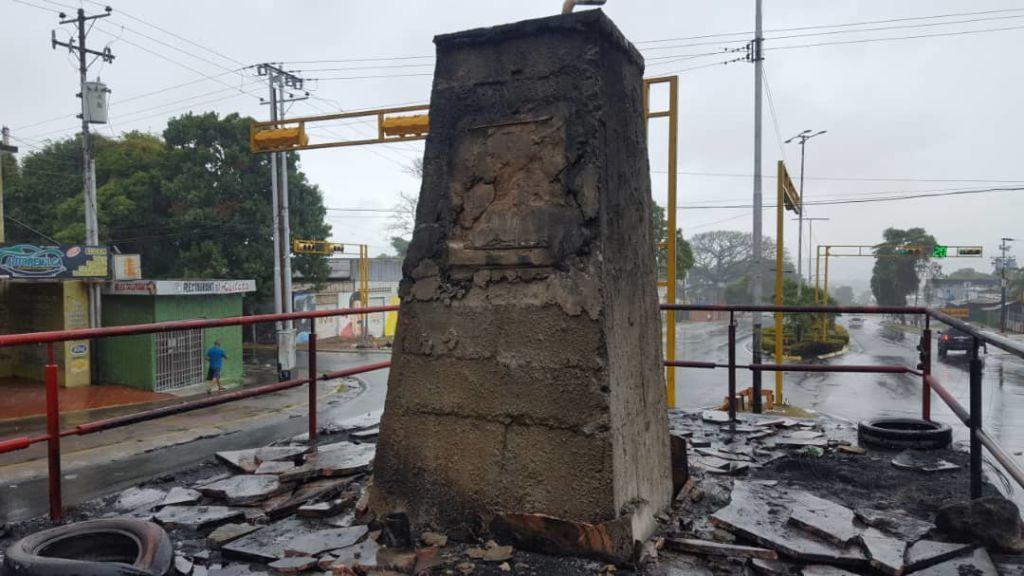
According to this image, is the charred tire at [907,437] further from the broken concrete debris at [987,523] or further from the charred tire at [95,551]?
the charred tire at [95,551]

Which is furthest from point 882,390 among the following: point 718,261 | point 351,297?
point 718,261

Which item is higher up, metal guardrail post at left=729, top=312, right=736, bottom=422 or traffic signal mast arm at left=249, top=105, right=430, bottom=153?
traffic signal mast arm at left=249, top=105, right=430, bottom=153

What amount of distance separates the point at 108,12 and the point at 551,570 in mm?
22406

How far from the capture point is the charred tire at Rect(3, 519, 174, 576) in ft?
7.00

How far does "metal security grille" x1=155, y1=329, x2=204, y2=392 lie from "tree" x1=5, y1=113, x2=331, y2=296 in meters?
4.28

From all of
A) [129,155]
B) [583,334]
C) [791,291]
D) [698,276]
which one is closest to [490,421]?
[583,334]

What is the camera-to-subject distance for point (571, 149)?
264 cm

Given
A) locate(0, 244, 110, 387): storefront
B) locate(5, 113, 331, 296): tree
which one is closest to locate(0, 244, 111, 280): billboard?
locate(0, 244, 110, 387): storefront

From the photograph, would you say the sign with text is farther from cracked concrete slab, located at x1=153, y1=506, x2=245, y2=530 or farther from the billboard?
cracked concrete slab, located at x1=153, y1=506, x2=245, y2=530

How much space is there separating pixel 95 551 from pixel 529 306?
1906 millimetres

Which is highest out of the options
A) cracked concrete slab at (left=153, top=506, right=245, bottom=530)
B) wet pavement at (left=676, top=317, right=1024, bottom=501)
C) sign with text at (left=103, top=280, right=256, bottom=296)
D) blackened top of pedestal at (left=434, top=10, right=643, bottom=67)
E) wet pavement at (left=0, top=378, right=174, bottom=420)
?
blackened top of pedestal at (left=434, top=10, right=643, bottom=67)

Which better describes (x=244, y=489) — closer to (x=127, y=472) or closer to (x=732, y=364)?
(x=127, y=472)

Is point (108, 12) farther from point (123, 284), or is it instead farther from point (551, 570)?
point (551, 570)

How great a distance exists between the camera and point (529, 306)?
2.66 meters
